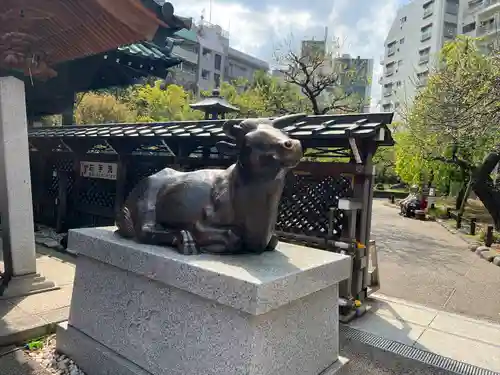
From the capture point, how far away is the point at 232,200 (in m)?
2.62

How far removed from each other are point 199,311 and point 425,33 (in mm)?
52430

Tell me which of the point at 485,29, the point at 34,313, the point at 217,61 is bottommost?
the point at 34,313

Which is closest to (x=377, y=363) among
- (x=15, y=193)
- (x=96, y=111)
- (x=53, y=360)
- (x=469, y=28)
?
(x=53, y=360)

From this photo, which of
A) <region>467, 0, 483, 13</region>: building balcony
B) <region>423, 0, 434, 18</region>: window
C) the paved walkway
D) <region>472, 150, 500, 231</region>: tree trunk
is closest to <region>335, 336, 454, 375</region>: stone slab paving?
the paved walkway

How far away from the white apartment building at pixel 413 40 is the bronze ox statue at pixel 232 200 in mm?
39709

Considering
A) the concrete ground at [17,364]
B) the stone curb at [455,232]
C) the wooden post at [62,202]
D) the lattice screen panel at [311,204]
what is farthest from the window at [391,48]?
the concrete ground at [17,364]

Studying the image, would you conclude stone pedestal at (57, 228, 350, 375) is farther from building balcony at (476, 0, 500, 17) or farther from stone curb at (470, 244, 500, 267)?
building balcony at (476, 0, 500, 17)

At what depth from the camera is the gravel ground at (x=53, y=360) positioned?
3.10 metres

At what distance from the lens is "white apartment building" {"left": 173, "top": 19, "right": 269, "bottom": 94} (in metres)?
41.1

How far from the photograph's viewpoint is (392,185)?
39875 mm

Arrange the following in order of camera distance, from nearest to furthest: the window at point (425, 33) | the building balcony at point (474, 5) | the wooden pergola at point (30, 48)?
the wooden pergola at point (30, 48) < the building balcony at point (474, 5) < the window at point (425, 33)

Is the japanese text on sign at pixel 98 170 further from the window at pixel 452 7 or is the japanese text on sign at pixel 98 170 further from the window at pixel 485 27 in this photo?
the window at pixel 452 7

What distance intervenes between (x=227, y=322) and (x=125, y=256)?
39.2 inches

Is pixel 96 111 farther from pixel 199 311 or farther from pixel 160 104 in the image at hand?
pixel 199 311
